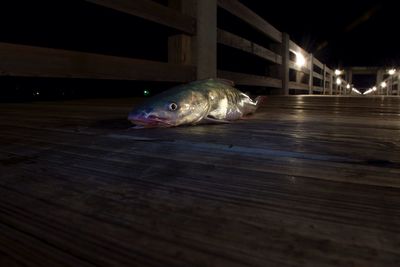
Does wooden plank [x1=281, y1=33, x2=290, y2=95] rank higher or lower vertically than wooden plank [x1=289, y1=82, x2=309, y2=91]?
higher

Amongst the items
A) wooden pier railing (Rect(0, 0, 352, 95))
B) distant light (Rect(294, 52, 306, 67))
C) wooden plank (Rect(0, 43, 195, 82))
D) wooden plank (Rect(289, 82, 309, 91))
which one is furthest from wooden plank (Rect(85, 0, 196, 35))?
distant light (Rect(294, 52, 306, 67))

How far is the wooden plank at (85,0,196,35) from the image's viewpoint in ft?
9.99

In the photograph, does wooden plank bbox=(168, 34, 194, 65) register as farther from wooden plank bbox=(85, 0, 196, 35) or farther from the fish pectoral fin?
the fish pectoral fin

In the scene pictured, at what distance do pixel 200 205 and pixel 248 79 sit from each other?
233 inches

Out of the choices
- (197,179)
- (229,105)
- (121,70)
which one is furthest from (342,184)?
(121,70)

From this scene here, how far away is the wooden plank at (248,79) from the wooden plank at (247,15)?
1098mm

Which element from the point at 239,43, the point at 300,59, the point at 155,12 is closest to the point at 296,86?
the point at 300,59

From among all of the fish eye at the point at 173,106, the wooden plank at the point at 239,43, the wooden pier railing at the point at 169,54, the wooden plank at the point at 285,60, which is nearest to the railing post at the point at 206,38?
the wooden pier railing at the point at 169,54

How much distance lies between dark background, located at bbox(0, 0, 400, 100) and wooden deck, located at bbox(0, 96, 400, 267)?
2595mm

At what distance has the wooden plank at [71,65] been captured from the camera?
240 centimetres

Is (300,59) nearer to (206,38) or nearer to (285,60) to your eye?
(285,60)

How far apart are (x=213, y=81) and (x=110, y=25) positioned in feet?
10.8

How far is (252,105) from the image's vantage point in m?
2.00

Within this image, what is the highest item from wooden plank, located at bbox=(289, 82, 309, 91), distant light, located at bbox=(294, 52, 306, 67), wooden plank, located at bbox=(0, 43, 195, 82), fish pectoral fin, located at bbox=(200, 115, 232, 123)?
distant light, located at bbox=(294, 52, 306, 67)
